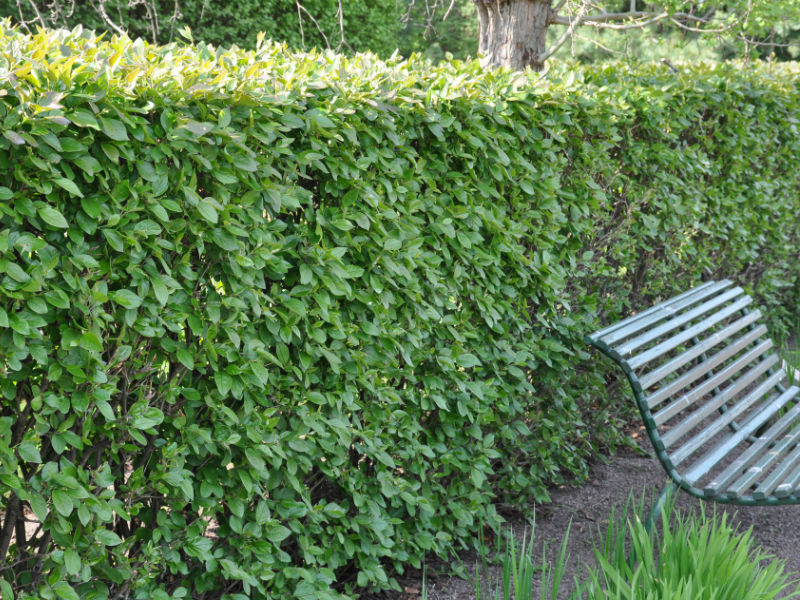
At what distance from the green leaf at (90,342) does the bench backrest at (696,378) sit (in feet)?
6.31

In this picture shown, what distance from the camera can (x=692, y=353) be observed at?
3457 mm

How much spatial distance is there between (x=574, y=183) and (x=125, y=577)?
2.35 metres

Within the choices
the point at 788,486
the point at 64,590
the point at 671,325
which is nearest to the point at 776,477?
the point at 788,486

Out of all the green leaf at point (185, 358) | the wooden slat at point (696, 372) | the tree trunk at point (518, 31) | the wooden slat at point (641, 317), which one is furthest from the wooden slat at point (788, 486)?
the tree trunk at point (518, 31)

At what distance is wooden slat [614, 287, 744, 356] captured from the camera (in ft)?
10.4

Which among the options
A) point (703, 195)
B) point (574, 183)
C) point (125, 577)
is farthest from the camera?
point (703, 195)

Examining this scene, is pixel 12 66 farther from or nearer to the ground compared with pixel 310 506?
farther from the ground

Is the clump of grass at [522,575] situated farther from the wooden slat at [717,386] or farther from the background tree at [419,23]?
the background tree at [419,23]

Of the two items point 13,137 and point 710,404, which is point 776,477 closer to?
point 710,404

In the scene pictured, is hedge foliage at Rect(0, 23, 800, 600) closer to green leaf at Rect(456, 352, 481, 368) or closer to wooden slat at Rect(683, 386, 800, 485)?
green leaf at Rect(456, 352, 481, 368)

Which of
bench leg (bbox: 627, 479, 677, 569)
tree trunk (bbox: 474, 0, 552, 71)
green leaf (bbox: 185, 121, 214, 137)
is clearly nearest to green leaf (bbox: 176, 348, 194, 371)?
green leaf (bbox: 185, 121, 214, 137)

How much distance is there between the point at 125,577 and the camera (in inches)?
82.8

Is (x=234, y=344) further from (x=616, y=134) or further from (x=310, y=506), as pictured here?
(x=616, y=134)

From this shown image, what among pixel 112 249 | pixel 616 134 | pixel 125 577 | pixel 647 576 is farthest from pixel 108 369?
pixel 616 134
